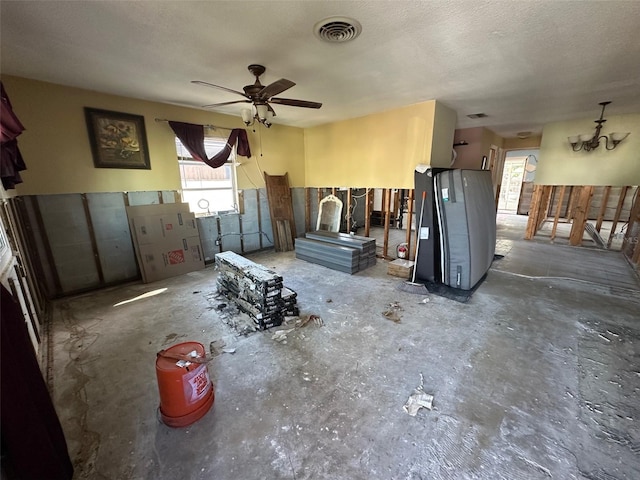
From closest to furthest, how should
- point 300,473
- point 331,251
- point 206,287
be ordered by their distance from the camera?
point 300,473 → point 206,287 → point 331,251

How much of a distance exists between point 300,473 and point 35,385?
55.5 inches

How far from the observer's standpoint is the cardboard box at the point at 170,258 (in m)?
4.05

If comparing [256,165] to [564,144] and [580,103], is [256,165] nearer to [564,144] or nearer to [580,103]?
[580,103]

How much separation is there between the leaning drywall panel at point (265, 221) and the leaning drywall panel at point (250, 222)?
114mm

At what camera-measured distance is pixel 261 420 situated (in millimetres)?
1771

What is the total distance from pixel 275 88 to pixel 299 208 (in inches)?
152

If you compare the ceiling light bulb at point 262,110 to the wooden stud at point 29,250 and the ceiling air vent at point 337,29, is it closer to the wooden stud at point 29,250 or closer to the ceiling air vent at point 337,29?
the ceiling air vent at point 337,29

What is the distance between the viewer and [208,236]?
4.89 m

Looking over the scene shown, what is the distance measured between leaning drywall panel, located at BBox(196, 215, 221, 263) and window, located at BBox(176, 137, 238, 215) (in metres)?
0.17

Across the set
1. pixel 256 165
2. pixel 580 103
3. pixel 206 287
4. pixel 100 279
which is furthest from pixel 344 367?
pixel 580 103

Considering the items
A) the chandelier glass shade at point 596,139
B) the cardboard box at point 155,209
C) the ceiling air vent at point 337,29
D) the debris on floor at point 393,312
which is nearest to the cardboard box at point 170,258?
the cardboard box at point 155,209

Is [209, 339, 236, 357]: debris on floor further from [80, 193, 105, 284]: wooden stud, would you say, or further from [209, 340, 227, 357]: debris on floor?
[80, 193, 105, 284]: wooden stud

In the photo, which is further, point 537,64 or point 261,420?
point 537,64

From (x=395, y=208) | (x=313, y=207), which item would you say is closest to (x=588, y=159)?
(x=395, y=208)
